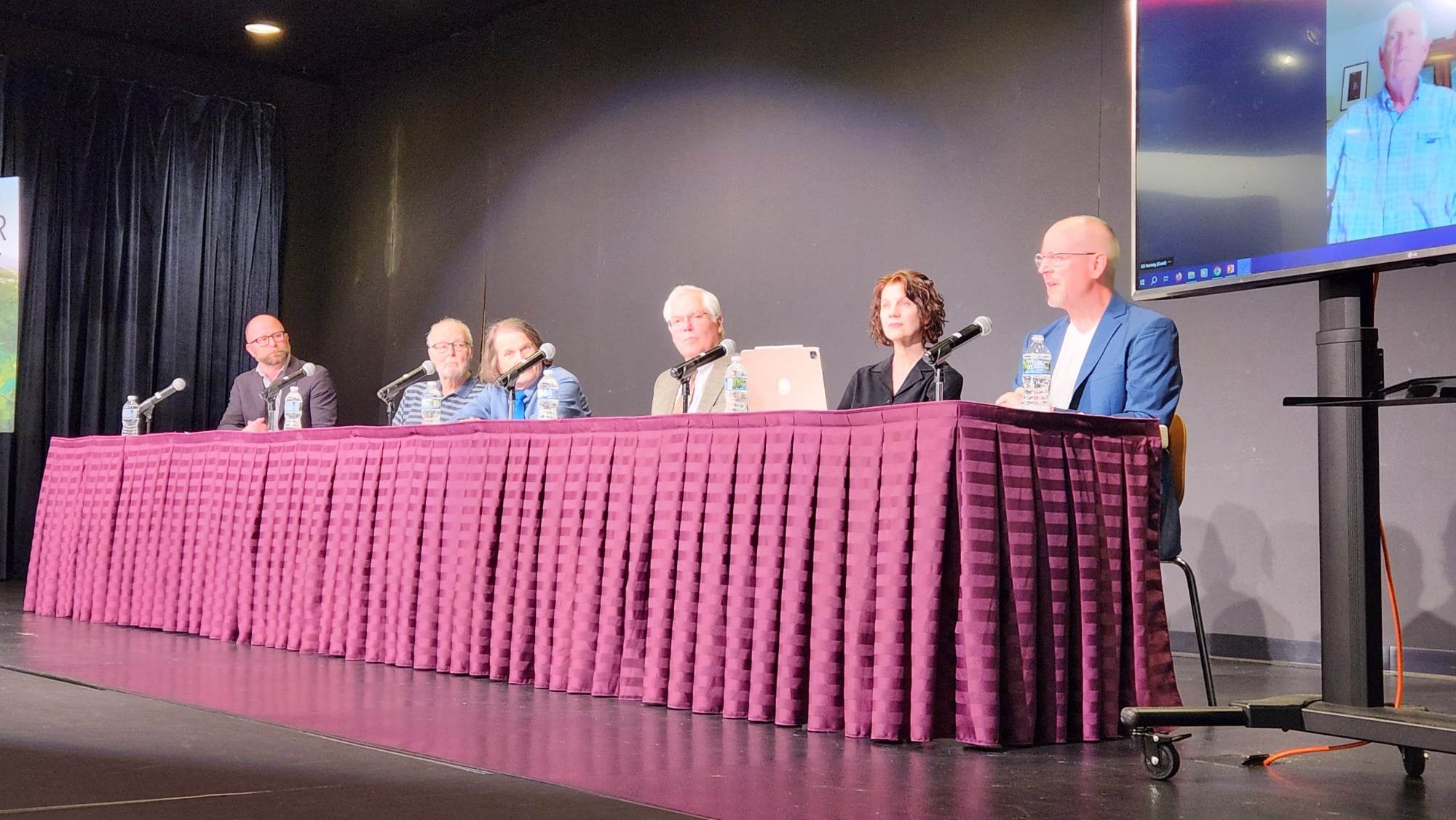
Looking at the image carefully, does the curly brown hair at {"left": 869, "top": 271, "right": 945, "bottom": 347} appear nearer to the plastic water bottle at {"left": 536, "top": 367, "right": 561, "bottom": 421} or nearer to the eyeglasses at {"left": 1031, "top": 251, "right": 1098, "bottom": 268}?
the eyeglasses at {"left": 1031, "top": 251, "right": 1098, "bottom": 268}

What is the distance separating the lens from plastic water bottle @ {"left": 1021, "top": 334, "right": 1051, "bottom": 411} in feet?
9.24

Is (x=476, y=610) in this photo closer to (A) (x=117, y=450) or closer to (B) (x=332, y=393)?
(A) (x=117, y=450)

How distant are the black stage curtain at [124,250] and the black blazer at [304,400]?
1.29 metres

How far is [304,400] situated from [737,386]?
9.69ft

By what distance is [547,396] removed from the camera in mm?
4016

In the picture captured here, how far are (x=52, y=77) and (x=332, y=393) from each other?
8.55 ft

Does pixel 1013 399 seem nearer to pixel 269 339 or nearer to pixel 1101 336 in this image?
pixel 1101 336

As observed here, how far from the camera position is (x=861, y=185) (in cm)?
538

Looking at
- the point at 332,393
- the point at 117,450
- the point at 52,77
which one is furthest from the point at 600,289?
the point at 52,77

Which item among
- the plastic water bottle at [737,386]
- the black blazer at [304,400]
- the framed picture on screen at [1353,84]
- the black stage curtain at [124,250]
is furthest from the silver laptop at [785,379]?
the black stage curtain at [124,250]

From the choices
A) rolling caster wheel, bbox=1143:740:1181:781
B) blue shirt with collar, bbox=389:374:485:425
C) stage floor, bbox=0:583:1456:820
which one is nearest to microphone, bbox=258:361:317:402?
blue shirt with collar, bbox=389:374:485:425

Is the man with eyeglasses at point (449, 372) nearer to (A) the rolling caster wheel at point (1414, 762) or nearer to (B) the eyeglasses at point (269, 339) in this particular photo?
(B) the eyeglasses at point (269, 339)

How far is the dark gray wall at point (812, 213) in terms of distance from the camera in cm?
A: 432

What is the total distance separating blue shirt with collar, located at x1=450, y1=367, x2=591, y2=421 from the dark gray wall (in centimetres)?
132
